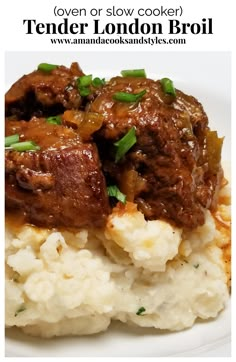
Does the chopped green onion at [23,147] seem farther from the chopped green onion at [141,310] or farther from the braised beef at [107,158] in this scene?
the chopped green onion at [141,310]

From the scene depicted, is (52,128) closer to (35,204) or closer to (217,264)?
(35,204)

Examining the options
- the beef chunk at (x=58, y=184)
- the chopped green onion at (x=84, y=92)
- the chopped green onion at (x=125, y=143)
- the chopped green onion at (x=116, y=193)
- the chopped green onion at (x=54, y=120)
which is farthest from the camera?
the chopped green onion at (x=84, y=92)

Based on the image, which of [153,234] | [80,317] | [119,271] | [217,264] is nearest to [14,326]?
[80,317]

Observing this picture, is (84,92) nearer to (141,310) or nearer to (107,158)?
(107,158)

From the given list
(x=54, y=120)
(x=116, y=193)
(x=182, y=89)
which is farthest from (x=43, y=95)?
(x=182, y=89)

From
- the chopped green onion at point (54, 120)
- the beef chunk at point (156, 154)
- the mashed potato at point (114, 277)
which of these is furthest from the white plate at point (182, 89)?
the chopped green onion at point (54, 120)

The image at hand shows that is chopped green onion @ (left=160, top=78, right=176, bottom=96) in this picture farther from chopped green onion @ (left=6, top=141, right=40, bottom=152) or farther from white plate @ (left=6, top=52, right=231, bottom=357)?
white plate @ (left=6, top=52, right=231, bottom=357)
